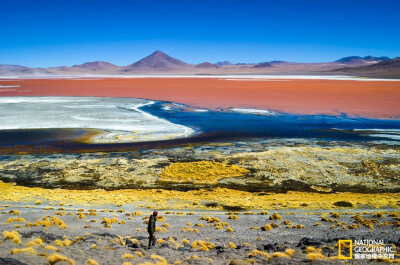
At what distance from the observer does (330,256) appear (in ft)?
34.6

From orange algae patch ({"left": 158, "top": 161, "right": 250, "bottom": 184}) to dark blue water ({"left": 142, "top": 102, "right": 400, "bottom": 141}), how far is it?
9.31 m

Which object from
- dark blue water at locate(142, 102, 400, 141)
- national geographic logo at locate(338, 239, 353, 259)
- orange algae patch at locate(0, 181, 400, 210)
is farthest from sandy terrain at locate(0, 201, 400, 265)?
dark blue water at locate(142, 102, 400, 141)

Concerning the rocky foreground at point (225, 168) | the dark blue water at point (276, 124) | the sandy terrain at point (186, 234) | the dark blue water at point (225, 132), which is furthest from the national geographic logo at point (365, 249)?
the dark blue water at point (276, 124)

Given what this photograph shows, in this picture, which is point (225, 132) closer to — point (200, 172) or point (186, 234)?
point (200, 172)

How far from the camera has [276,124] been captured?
39.5 metres

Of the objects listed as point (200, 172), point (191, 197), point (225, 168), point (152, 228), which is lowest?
point (191, 197)

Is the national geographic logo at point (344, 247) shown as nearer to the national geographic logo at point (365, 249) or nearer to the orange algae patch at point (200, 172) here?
the national geographic logo at point (365, 249)

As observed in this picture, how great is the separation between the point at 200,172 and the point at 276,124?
63.3 ft

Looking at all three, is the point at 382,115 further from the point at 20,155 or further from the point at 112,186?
the point at 20,155

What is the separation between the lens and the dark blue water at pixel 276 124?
3338 centimetres

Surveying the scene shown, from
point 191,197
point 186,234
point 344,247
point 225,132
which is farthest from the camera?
point 225,132

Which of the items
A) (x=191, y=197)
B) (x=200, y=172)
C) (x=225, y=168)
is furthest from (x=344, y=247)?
(x=225, y=168)

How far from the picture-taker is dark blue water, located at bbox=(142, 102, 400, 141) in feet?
109

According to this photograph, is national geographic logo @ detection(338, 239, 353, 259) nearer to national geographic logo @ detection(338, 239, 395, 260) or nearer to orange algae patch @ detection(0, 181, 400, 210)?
Answer: national geographic logo @ detection(338, 239, 395, 260)
